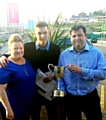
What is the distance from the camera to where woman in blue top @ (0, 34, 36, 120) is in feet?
7.66

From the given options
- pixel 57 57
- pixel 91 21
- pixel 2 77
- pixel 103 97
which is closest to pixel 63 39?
pixel 103 97

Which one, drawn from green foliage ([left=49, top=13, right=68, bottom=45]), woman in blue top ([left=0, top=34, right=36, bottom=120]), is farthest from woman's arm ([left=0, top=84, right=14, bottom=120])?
green foliage ([left=49, top=13, right=68, bottom=45])

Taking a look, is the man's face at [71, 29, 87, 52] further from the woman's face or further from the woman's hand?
the woman's hand

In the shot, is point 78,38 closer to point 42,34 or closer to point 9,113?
point 42,34

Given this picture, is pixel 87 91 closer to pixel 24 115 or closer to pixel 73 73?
pixel 73 73

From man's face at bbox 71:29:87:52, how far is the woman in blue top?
561 millimetres

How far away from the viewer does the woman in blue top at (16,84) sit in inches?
91.9

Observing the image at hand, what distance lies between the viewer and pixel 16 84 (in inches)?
93.7

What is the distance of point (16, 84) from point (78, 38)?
81 centimetres

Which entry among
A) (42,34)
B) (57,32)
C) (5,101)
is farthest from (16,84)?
(57,32)

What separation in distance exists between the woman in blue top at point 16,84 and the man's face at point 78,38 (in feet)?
1.84

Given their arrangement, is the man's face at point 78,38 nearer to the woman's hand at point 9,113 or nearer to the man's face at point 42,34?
the man's face at point 42,34

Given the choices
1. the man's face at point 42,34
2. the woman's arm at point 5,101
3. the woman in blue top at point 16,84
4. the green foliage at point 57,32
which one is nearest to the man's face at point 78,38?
the man's face at point 42,34

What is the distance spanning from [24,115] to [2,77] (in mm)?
553
